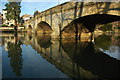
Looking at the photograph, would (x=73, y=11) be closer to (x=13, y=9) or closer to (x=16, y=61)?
(x=16, y=61)

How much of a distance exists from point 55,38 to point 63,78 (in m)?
16.0

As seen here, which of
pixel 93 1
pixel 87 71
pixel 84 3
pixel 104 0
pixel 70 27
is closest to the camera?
pixel 87 71

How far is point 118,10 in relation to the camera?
11648mm

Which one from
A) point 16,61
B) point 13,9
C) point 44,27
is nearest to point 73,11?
point 16,61

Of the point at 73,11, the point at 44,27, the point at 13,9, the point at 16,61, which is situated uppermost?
the point at 13,9

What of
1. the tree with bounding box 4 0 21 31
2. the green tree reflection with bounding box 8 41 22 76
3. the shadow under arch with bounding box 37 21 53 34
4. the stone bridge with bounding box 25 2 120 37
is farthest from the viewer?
the tree with bounding box 4 0 21 31

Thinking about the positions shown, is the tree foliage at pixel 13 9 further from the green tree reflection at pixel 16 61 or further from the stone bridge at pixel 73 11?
the green tree reflection at pixel 16 61

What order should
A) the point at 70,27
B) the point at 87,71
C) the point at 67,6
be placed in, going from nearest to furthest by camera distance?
the point at 87,71, the point at 67,6, the point at 70,27

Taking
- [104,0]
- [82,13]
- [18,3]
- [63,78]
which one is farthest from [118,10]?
[18,3]

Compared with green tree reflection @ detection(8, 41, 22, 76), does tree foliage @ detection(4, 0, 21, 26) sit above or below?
above

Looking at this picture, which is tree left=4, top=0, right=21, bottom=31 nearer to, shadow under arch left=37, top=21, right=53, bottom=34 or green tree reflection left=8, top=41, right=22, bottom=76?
shadow under arch left=37, top=21, right=53, bottom=34

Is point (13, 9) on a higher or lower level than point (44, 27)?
higher

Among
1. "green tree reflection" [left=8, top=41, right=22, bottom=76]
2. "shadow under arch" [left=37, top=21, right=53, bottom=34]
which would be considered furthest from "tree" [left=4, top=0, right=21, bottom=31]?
"green tree reflection" [left=8, top=41, right=22, bottom=76]

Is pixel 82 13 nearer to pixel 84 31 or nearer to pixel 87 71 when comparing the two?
pixel 84 31
